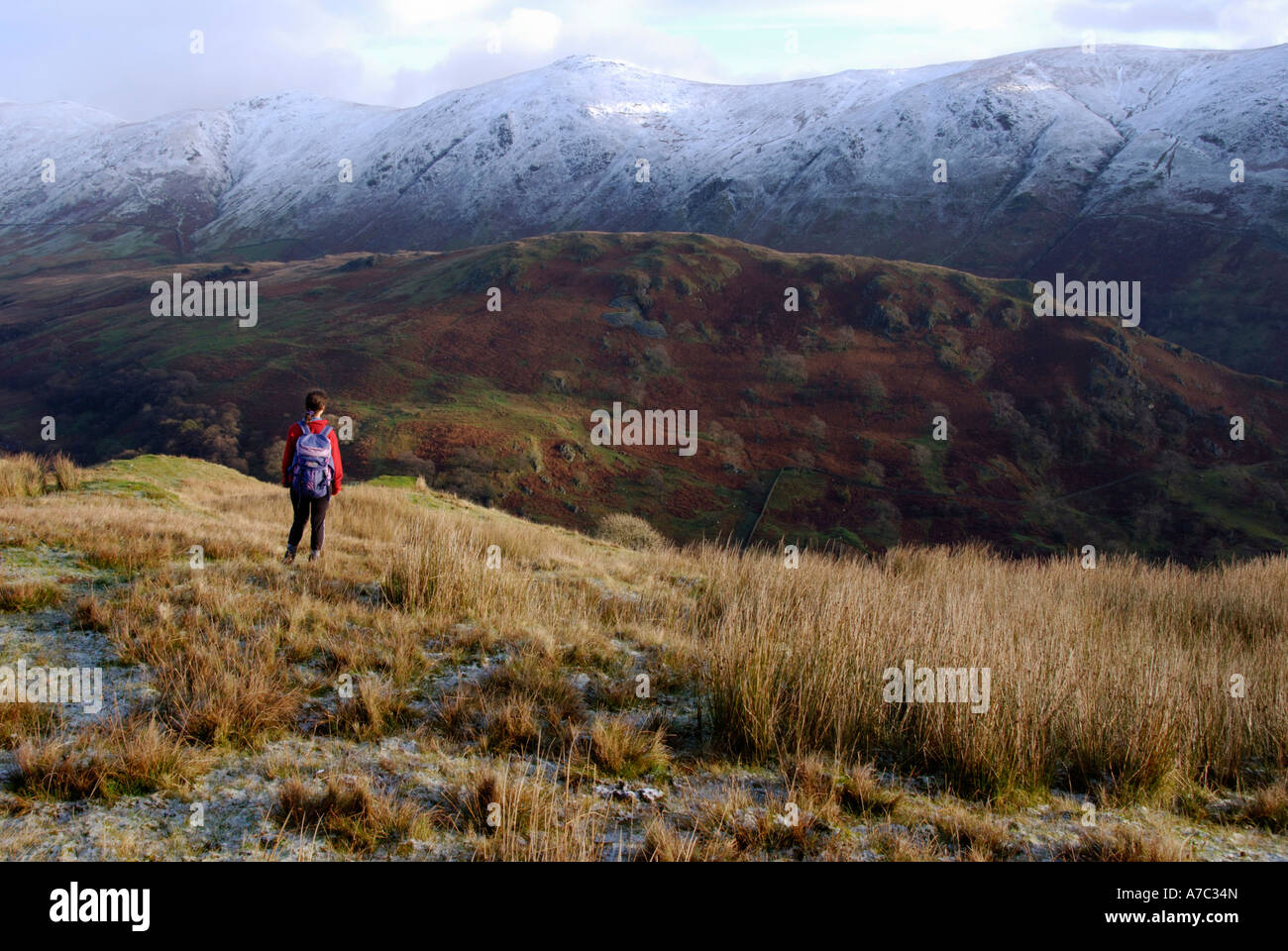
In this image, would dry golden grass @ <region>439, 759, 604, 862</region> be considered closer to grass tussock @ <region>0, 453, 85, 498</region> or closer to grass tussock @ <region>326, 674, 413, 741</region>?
grass tussock @ <region>326, 674, 413, 741</region>

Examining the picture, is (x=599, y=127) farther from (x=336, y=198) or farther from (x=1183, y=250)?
(x=1183, y=250)

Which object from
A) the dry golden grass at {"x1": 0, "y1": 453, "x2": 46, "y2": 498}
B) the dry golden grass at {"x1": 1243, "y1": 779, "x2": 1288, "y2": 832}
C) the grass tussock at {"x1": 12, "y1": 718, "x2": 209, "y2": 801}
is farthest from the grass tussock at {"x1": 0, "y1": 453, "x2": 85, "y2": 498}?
the dry golden grass at {"x1": 1243, "y1": 779, "x2": 1288, "y2": 832}

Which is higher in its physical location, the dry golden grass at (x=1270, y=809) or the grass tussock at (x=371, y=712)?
the grass tussock at (x=371, y=712)

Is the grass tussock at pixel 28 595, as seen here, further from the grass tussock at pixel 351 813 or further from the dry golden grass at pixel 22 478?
the dry golden grass at pixel 22 478

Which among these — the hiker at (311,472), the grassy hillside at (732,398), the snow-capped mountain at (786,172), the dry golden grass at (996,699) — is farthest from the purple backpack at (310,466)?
the snow-capped mountain at (786,172)

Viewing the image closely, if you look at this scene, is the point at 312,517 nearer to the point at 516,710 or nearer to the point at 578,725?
the point at 516,710
